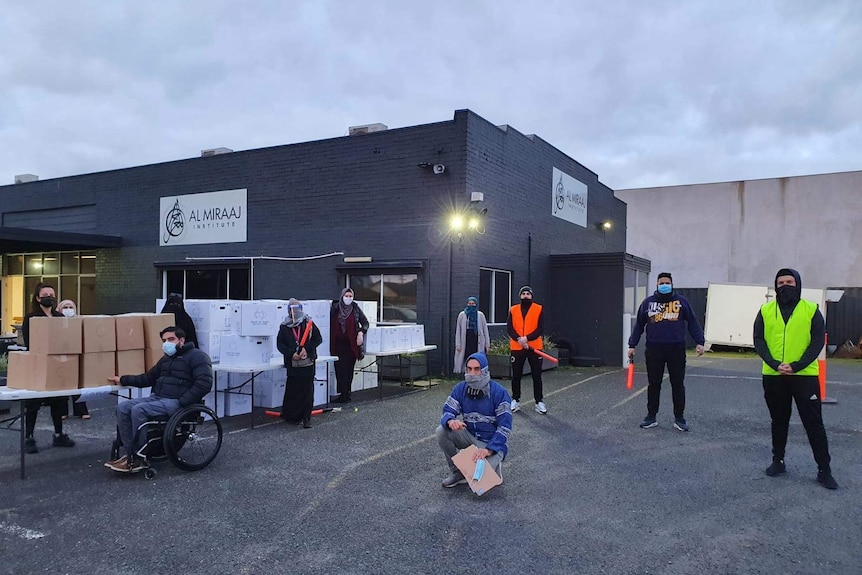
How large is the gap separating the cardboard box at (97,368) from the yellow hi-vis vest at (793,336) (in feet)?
21.7

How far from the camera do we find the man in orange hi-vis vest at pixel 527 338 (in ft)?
28.9

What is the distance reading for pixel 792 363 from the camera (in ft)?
18.4

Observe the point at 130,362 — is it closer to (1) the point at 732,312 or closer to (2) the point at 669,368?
A: (2) the point at 669,368

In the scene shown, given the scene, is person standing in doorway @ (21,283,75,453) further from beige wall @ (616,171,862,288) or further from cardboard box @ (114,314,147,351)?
beige wall @ (616,171,862,288)

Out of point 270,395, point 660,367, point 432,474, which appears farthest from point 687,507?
point 270,395

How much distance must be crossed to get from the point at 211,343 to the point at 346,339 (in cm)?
223

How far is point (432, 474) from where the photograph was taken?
5.95 m

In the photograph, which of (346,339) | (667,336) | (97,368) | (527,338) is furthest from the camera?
A: (346,339)

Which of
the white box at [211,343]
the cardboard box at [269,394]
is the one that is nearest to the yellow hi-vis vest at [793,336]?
the cardboard box at [269,394]

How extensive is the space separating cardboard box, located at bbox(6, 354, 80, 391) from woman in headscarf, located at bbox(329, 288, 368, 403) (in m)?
4.26

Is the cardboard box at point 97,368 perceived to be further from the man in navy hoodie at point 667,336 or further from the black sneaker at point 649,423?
the black sneaker at point 649,423

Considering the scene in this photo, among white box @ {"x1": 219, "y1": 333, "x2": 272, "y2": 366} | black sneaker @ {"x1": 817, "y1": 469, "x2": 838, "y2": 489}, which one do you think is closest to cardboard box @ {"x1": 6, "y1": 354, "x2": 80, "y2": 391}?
white box @ {"x1": 219, "y1": 333, "x2": 272, "y2": 366}

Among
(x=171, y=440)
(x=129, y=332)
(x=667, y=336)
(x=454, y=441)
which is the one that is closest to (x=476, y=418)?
(x=454, y=441)

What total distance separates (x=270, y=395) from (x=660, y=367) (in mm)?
5434
